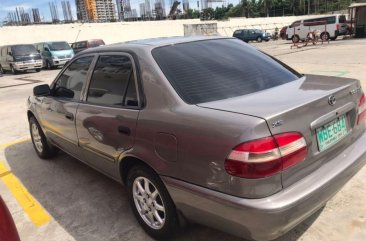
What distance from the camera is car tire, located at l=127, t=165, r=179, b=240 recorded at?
117 inches

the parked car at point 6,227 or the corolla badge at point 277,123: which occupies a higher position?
the corolla badge at point 277,123

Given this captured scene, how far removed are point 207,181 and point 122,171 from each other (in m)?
1.18

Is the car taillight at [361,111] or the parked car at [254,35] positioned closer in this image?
the car taillight at [361,111]

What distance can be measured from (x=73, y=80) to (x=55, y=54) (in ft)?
70.8

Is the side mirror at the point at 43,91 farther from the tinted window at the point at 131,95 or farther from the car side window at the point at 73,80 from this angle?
the tinted window at the point at 131,95

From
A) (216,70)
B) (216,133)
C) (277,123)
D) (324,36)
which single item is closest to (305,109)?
(277,123)

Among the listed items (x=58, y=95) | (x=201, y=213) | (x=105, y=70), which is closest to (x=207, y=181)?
(x=201, y=213)

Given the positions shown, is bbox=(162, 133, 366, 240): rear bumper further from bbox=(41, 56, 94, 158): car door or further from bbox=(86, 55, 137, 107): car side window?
bbox=(41, 56, 94, 158): car door

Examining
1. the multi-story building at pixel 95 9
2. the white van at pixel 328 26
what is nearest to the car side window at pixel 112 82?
the white van at pixel 328 26

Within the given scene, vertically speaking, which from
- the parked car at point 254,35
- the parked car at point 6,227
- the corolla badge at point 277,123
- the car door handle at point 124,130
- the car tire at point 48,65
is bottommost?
the parked car at point 254,35

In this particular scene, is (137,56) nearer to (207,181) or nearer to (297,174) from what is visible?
(207,181)

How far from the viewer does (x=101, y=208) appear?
157 inches

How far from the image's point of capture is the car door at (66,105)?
4.15 metres

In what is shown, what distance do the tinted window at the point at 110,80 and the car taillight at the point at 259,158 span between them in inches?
54.0
